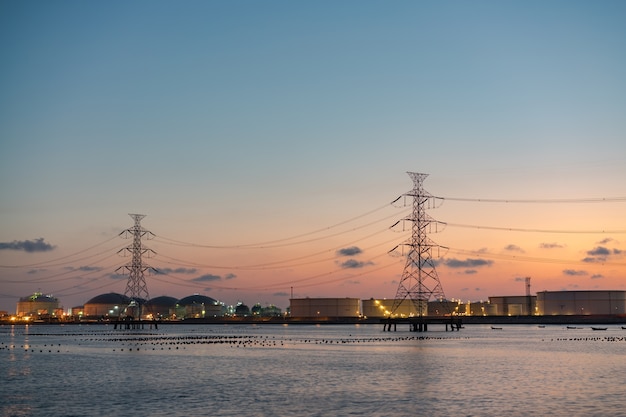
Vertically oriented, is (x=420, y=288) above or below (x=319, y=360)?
above

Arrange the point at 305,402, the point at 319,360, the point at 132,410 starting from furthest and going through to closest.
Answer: the point at 319,360 < the point at 305,402 < the point at 132,410

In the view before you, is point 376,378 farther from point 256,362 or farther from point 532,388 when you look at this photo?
point 256,362

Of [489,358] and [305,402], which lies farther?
[489,358]

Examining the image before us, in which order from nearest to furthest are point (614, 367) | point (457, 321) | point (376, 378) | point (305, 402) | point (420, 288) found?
1. point (305, 402)
2. point (376, 378)
3. point (614, 367)
4. point (420, 288)
5. point (457, 321)

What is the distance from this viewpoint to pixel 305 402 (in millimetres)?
42594

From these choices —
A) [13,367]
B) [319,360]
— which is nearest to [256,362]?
[319,360]

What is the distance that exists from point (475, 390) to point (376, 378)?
380 inches

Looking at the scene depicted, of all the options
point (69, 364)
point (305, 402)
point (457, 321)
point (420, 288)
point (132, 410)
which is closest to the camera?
point (132, 410)

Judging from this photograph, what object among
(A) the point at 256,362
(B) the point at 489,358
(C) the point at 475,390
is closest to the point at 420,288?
(B) the point at 489,358

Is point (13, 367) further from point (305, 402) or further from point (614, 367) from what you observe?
point (614, 367)

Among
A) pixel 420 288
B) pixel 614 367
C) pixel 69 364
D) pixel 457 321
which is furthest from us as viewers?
pixel 457 321

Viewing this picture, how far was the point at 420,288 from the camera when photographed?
12762 centimetres

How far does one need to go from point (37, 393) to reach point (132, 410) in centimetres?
1115

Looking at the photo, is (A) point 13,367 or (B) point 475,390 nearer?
(B) point 475,390
